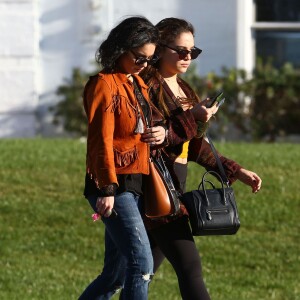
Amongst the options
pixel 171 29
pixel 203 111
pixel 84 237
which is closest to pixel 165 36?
pixel 171 29

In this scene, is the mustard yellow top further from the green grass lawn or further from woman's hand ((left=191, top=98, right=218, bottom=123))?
the green grass lawn

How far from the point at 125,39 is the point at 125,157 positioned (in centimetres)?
57

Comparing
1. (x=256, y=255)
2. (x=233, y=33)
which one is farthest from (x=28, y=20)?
(x=256, y=255)

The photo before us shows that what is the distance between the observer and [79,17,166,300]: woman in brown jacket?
5.63 metres

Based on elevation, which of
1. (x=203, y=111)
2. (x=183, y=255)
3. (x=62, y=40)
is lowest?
(x=62, y=40)

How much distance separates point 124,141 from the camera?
5.74m

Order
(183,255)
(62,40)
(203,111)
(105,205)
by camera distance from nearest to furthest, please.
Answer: (105,205) → (203,111) → (183,255) → (62,40)

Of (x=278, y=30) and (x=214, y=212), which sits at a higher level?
(x=214, y=212)

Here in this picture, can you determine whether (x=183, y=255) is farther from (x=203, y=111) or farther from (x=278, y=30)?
(x=278, y=30)

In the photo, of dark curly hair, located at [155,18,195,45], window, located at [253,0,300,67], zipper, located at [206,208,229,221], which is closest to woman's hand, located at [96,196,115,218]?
zipper, located at [206,208,229,221]

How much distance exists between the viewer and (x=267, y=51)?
15.3 meters

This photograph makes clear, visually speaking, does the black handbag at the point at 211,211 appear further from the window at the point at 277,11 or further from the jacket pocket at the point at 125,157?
the window at the point at 277,11

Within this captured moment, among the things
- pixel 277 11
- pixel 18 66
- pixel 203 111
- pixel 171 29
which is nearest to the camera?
pixel 203 111

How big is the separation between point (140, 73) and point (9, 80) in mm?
8771
